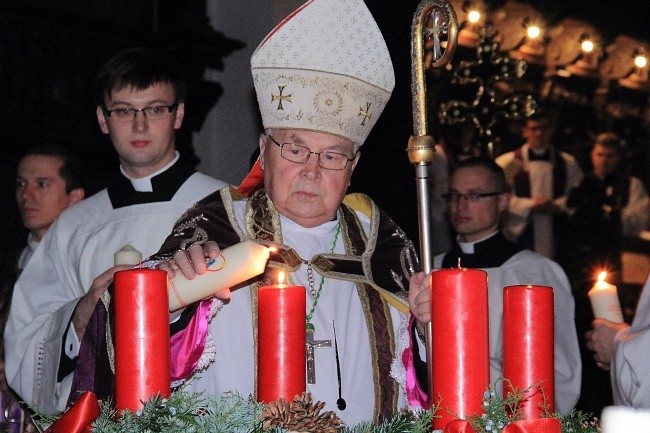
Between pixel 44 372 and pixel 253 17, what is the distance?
11.2ft

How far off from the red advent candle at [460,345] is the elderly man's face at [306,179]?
152 centimetres

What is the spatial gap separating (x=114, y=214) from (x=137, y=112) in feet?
1.56

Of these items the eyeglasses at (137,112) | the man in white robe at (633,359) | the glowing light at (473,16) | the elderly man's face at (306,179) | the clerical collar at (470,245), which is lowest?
the man in white robe at (633,359)

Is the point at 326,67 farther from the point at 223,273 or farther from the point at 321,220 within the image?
the point at 223,273

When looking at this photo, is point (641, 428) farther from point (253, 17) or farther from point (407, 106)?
point (253, 17)

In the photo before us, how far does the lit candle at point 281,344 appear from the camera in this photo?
2254mm

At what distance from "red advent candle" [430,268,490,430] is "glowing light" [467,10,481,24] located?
798 centimetres

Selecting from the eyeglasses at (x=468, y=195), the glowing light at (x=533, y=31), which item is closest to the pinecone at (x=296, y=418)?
the eyeglasses at (x=468, y=195)

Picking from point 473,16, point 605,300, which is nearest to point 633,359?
point 605,300

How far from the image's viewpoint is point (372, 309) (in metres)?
3.79

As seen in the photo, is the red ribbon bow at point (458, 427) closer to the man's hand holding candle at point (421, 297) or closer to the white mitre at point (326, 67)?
the man's hand holding candle at point (421, 297)

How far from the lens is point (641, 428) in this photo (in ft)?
4.82

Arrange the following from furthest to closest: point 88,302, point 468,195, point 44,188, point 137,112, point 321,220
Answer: point 468,195 < point 44,188 < point 137,112 < point 88,302 < point 321,220

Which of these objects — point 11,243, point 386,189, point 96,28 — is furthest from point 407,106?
point 11,243
